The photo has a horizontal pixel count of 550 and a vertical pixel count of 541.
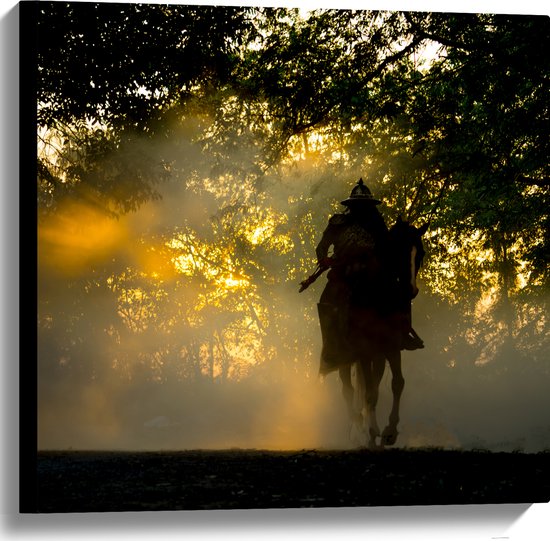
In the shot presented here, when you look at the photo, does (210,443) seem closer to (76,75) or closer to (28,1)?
(76,75)

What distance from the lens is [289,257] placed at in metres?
6.82

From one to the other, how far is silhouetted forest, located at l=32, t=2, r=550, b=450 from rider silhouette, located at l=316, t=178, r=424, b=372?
0.10 m

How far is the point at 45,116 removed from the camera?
6.21 meters

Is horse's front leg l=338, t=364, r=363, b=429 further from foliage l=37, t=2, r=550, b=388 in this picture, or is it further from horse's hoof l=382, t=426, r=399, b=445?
foliage l=37, t=2, r=550, b=388

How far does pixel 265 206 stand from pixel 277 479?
2060 millimetres

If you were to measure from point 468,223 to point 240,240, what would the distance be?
187 cm

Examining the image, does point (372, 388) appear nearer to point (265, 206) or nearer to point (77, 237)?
point (265, 206)

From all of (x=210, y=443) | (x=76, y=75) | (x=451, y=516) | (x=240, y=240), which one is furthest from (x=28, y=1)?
(x=451, y=516)

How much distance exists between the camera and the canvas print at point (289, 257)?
6078 mm

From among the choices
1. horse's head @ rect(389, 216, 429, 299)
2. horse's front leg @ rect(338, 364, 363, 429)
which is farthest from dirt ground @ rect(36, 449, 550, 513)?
horse's head @ rect(389, 216, 429, 299)

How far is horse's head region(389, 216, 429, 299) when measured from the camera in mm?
6781

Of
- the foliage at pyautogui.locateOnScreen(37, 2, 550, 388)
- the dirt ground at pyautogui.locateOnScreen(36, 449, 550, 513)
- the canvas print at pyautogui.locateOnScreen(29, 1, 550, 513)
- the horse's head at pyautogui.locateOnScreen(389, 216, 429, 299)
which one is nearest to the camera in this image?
the dirt ground at pyautogui.locateOnScreen(36, 449, 550, 513)

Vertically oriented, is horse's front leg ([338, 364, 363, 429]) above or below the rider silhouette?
below

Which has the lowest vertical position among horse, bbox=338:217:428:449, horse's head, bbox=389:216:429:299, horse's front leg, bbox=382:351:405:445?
horse's front leg, bbox=382:351:405:445
